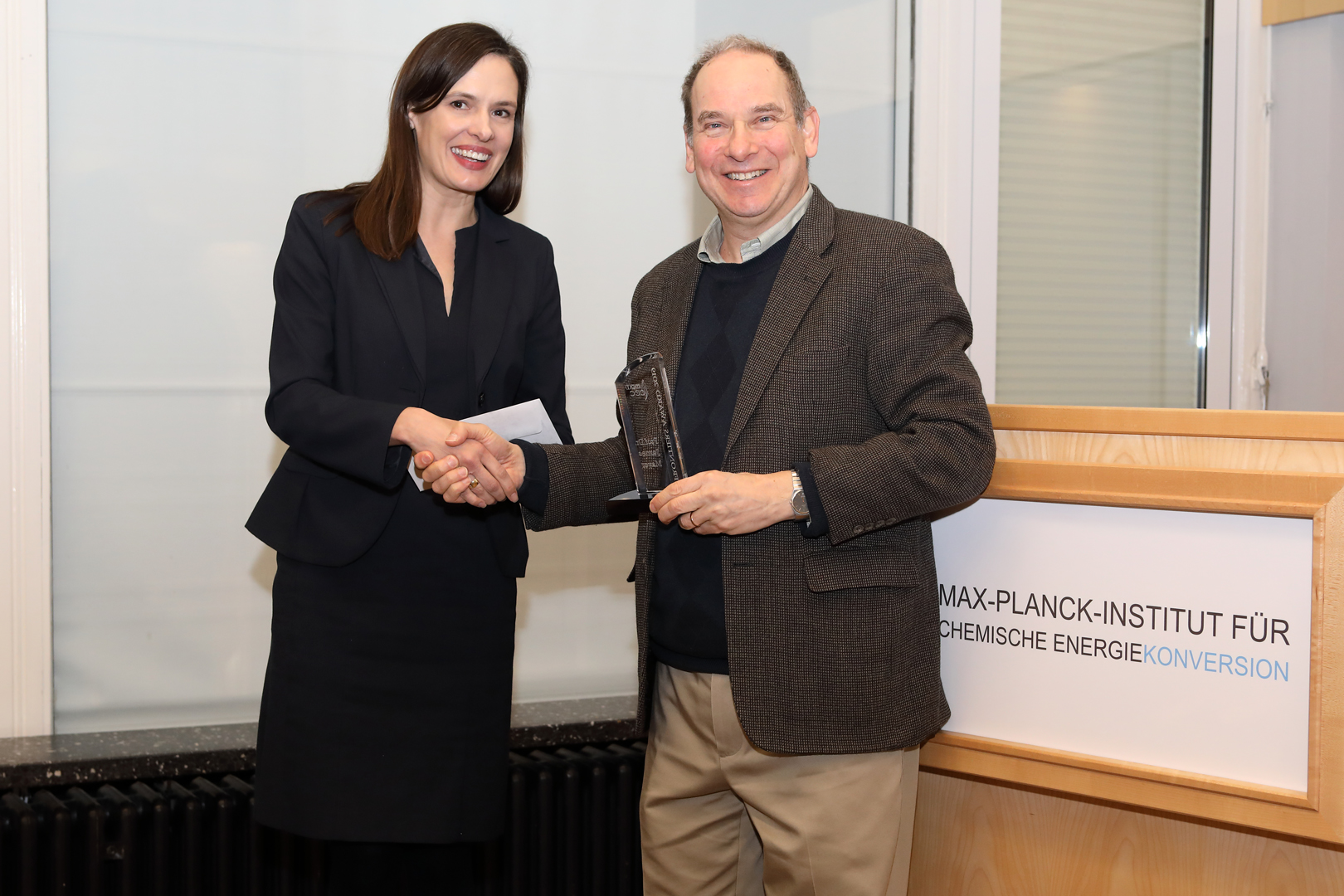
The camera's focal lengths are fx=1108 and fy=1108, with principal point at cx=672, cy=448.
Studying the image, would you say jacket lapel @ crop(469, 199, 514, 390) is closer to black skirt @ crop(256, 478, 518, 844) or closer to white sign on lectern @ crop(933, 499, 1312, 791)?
black skirt @ crop(256, 478, 518, 844)

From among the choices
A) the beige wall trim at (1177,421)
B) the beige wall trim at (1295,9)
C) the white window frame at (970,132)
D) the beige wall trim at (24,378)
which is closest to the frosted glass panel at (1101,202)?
the white window frame at (970,132)

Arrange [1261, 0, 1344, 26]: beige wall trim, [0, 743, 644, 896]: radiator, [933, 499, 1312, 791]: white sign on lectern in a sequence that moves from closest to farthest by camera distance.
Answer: [933, 499, 1312, 791]: white sign on lectern
[0, 743, 644, 896]: radiator
[1261, 0, 1344, 26]: beige wall trim

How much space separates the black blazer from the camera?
1.83m

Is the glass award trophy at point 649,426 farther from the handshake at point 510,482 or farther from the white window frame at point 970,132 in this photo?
the white window frame at point 970,132

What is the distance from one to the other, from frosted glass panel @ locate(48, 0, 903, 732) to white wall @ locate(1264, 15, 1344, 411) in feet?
7.02

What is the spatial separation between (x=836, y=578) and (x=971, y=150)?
2035 millimetres

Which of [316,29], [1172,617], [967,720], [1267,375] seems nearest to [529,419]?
[967,720]

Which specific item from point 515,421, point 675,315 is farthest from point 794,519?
point 515,421

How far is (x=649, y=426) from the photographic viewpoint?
5.71 ft

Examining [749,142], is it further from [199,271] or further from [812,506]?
[199,271]

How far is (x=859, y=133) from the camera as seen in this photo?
3342 mm

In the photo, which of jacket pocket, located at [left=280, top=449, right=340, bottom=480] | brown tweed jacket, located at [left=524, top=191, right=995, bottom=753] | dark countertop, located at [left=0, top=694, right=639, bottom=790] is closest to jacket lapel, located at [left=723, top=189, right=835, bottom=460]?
brown tweed jacket, located at [left=524, top=191, right=995, bottom=753]

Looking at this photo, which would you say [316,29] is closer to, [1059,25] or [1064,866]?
[1059,25]

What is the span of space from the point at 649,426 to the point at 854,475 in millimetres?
344
